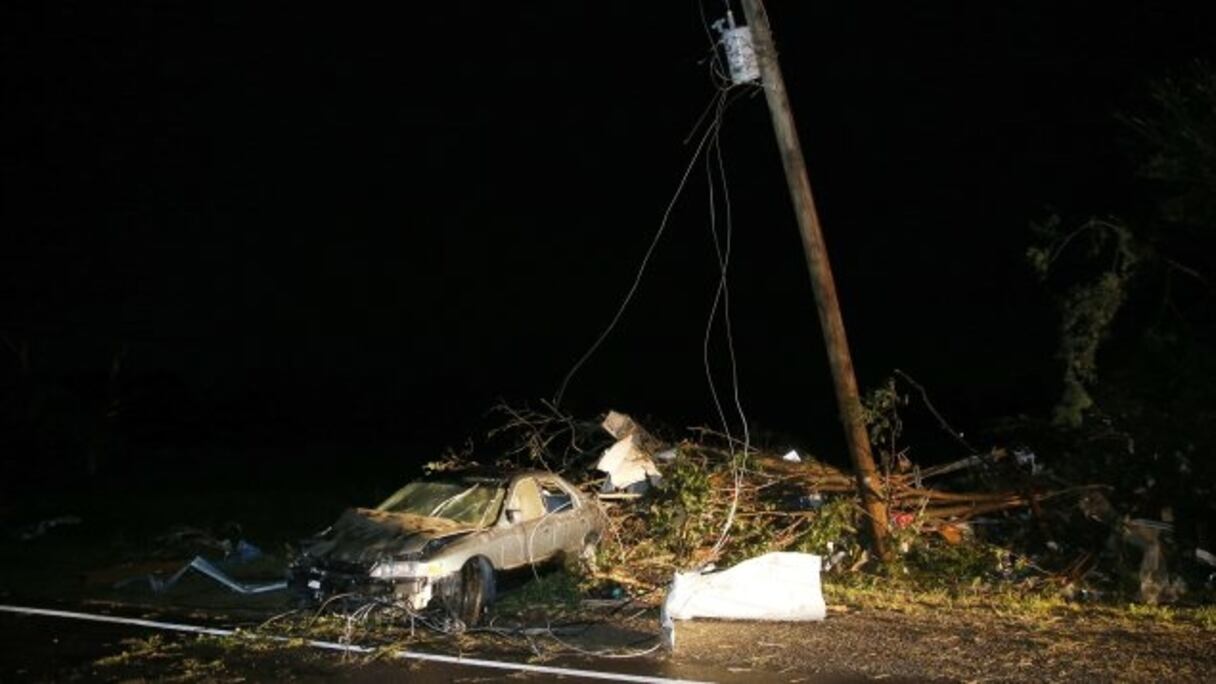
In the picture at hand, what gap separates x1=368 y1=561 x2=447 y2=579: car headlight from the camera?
9.49 m

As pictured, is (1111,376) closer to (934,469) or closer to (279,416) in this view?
(934,469)

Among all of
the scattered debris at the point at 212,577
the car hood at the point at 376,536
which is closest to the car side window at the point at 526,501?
the car hood at the point at 376,536

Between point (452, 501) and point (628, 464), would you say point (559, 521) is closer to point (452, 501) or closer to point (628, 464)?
point (452, 501)

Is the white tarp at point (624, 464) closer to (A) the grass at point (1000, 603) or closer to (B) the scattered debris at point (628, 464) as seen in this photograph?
(B) the scattered debris at point (628, 464)

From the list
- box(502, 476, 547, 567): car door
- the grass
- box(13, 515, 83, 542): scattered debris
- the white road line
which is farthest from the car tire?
box(13, 515, 83, 542): scattered debris

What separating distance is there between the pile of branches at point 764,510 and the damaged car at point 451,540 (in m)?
0.57

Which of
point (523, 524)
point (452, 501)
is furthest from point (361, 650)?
point (452, 501)

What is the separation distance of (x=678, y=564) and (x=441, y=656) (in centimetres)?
349

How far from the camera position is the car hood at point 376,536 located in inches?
384

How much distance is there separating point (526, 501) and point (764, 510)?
2414 millimetres

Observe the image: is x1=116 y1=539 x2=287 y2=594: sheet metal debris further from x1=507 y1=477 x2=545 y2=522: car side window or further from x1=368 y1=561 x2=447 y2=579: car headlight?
x1=368 y1=561 x2=447 y2=579: car headlight

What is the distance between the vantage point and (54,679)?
787 cm

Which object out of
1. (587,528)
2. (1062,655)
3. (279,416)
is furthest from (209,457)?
(1062,655)

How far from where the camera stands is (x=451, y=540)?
395 inches
